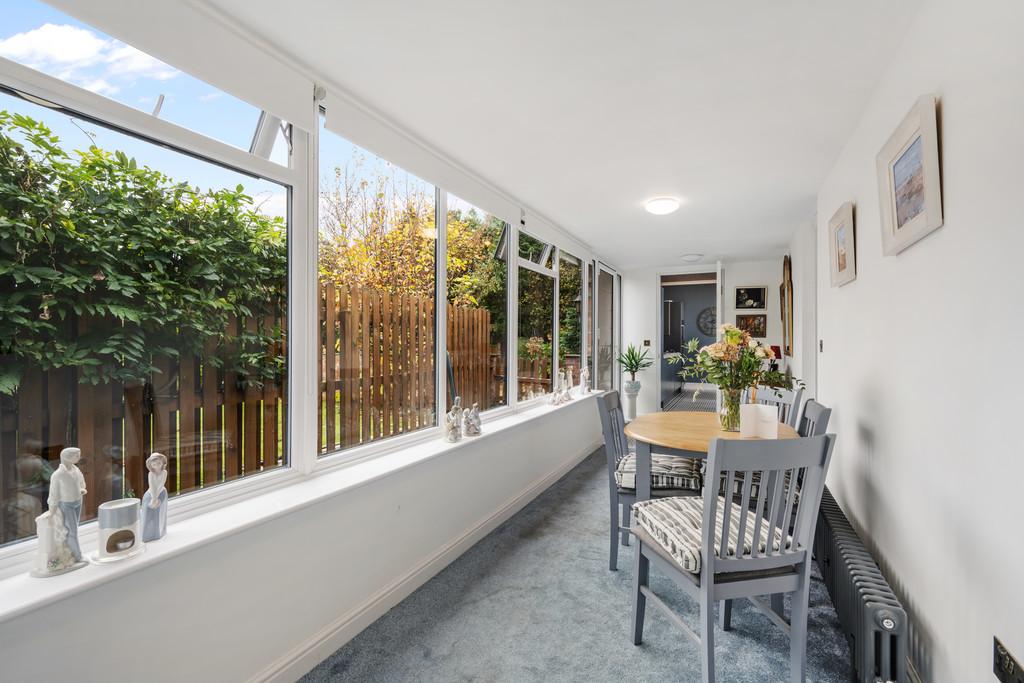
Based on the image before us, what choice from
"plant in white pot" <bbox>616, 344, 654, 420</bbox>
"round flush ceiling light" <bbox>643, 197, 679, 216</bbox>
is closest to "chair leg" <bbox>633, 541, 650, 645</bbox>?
"round flush ceiling light" <bbox>643, 197, 679, 216</bbox>

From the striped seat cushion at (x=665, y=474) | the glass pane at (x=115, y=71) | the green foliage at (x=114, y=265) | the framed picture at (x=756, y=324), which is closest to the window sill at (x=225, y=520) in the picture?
the green foliage at (x=114, y=265)

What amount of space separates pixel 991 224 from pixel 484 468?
2.58 metres

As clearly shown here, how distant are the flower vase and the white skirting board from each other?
158cm

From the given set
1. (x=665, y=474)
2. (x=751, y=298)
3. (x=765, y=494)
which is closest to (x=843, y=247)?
(x=665, y=474)

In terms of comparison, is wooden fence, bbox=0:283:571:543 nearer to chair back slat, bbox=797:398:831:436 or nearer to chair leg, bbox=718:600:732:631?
chair leg, bbox=718:600:732:631

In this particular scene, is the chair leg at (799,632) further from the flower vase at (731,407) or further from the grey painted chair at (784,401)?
the grey painted chair at (784,401)

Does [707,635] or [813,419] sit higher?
[813,419]

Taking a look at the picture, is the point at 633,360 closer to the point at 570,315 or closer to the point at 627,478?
the point at 570,315

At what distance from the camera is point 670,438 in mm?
2352

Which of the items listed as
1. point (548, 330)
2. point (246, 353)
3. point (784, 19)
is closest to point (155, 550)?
point (246, 353)

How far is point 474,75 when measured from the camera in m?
1.92

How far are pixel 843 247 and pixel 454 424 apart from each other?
7.78 feet

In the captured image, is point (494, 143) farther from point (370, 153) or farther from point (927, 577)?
point (927, 577)

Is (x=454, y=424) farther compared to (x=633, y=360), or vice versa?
(x=633, y=360)
